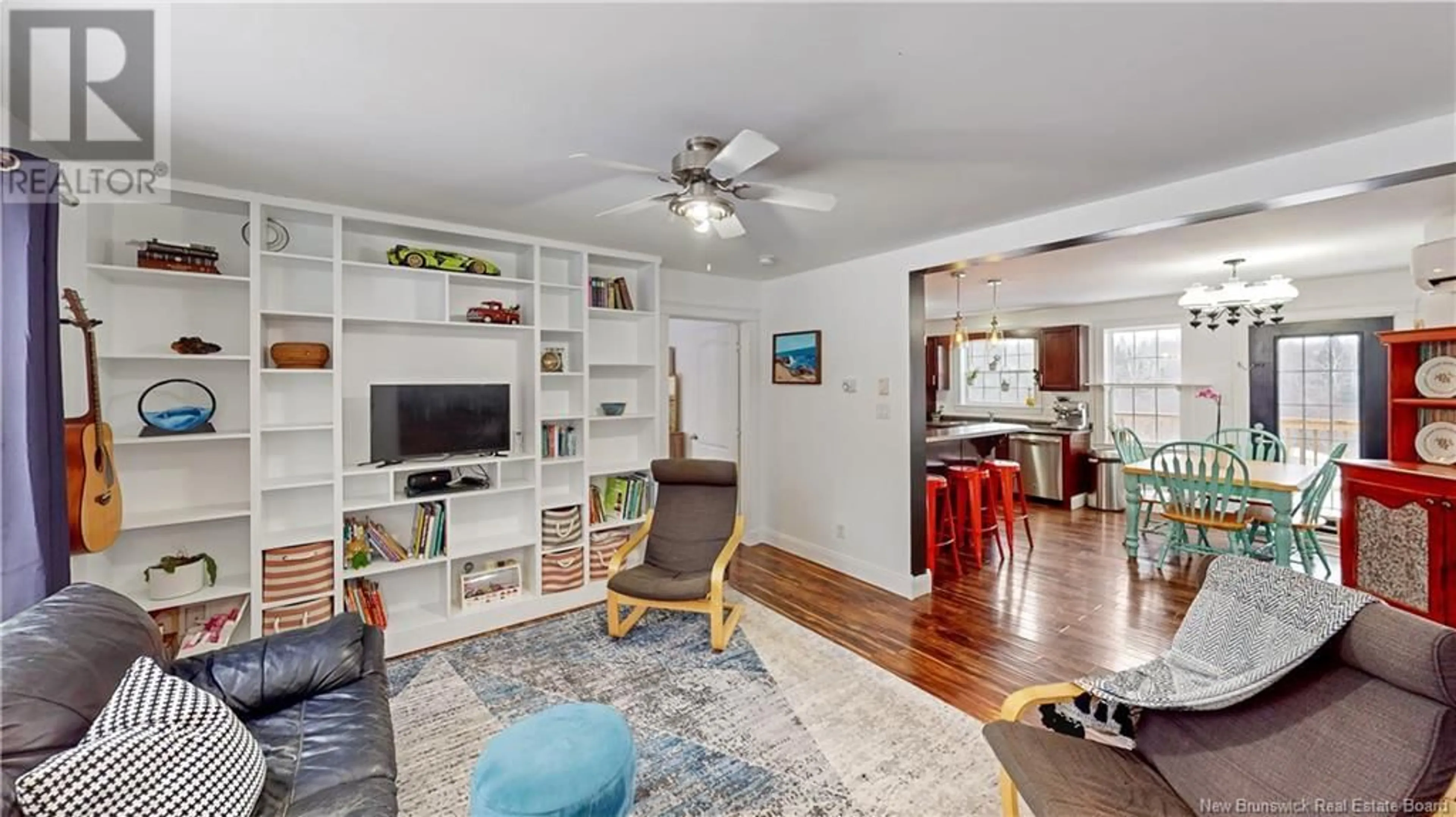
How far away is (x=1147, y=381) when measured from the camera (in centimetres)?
623

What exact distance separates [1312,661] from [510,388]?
3.72 metres

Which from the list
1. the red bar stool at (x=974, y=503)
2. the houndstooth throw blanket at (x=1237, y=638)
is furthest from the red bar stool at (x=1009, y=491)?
the houndstooth throw blanket at (x=1237, y=638)

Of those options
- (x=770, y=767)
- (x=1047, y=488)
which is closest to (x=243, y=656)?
(x=770, y=767)

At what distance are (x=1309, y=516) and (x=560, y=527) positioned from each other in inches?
197

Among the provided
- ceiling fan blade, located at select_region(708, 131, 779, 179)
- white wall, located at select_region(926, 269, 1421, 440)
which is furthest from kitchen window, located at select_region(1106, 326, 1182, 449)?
ceiling fan blade, located at select_region(708, 131, 779, 179)

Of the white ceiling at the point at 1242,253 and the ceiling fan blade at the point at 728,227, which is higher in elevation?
the white ceiling at the point at 1242,253

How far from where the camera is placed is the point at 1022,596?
3795 mm

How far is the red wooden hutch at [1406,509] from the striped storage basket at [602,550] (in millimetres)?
4280

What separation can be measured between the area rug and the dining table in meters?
2.86

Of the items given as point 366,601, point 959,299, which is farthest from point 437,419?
point 959,299

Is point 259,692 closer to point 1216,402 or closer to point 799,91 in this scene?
point 799,91

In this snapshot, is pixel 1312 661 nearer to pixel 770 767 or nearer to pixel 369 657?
pixel 770 767

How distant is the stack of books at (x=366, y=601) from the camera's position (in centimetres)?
303

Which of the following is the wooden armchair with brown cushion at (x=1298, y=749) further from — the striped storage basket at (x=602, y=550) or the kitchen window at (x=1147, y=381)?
the kitchen window at (x=1147, y=381)
